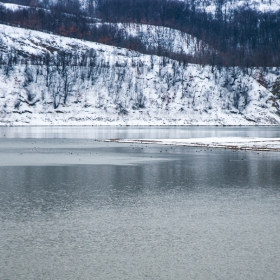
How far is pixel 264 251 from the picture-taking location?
11055mm

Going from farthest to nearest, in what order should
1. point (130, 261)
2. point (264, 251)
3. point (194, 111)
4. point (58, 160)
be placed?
point (194, 111) → point (58, 160) → point (264, 251) → point (130, 261)

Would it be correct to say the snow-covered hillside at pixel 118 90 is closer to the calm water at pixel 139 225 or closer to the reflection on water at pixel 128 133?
the reflection on water at pixel 128 133

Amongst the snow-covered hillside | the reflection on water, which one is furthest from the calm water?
the snow-covered hillside

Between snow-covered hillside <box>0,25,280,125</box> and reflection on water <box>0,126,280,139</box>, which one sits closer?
reflection on water <box>0,126,280,139</box>

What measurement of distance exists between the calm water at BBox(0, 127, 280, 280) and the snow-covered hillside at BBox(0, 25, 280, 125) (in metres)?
114

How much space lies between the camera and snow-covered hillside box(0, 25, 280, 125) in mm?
140625

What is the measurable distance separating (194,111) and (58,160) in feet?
384

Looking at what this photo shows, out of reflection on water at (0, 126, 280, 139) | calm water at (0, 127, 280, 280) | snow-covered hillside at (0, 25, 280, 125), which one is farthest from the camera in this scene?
snow-covered hillside at (0, 25, 280, 125)

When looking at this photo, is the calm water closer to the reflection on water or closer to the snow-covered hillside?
the reflection on water

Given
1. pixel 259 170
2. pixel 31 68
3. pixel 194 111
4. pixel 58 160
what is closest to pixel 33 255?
pixel 259 170

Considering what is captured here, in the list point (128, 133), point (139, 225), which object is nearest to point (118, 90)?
point (128, 133)

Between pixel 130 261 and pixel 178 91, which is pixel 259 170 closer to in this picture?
pixel 130 261

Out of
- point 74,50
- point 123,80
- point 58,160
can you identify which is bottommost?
point 58,160

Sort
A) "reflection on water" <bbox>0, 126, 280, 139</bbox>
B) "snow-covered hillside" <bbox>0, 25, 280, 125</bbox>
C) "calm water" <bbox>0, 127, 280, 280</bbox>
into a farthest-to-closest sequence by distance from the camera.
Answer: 1. "snow-covered hillside" <bbox>0, 25, 280, 125</bbox>
2. "reflection on water" <bbox>0, 126, 280, 139</bbox>
3. "calm water" <bbox>0, 127, 280, 280</bbox>
